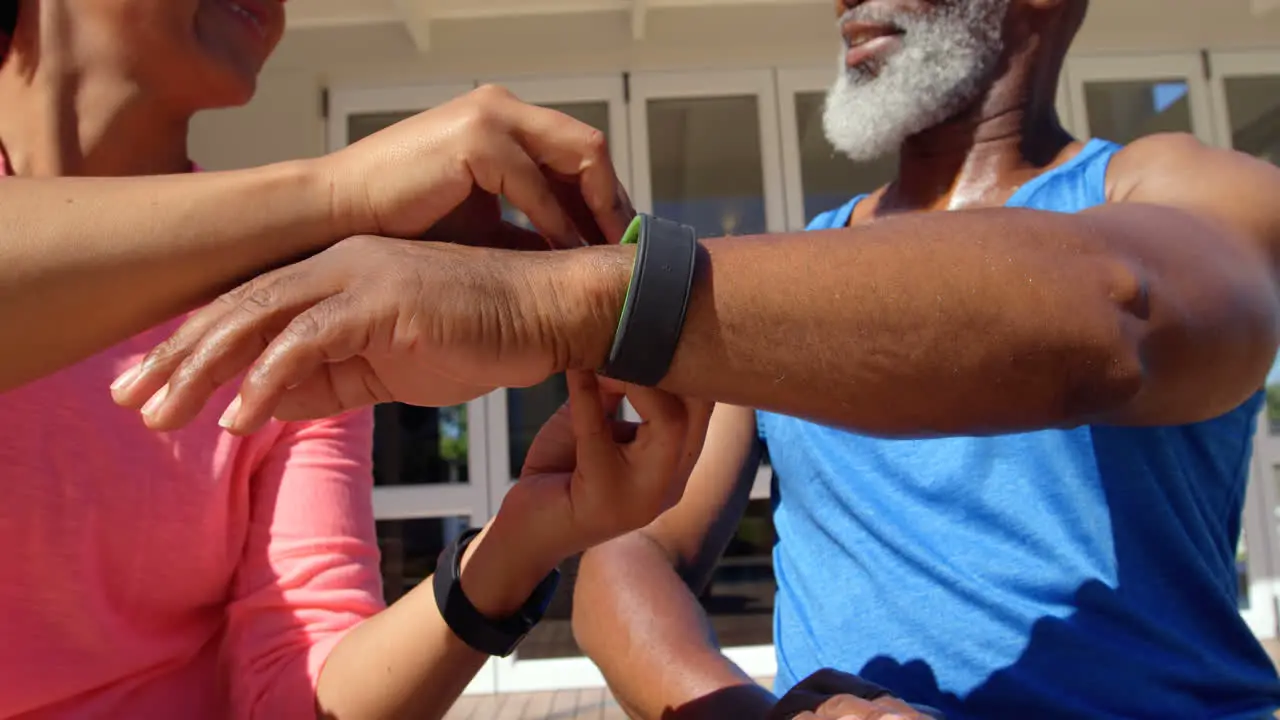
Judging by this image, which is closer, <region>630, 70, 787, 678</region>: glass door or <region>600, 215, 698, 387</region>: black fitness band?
<region>600, 215, 698, 387</region>: black fitness band

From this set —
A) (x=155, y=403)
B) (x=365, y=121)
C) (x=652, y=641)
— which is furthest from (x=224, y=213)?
(x=365, y=121)

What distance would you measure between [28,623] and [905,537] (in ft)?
3.83

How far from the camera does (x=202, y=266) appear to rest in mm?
782

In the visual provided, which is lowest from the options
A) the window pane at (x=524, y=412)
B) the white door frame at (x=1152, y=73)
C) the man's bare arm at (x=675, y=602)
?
the window pane at (x=524, y=412)

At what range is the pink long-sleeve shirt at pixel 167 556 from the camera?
41.5 inches

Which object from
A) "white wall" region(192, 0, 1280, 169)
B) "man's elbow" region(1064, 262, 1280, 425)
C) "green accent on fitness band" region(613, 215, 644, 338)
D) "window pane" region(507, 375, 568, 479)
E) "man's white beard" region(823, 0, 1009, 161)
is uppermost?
"white wall" region(192, 0, 1280, 169)

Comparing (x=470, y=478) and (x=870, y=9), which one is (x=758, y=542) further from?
(x=870, y=9)

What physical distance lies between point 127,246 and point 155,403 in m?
0.16

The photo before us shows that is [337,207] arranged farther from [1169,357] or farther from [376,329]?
[1169,357]

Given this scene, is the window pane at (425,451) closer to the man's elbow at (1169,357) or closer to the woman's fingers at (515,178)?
the woman's fingers at (515,178)

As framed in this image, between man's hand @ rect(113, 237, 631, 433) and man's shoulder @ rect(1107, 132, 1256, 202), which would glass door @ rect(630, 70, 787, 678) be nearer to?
man's shoulder @ rect(1107, 132, 1256, 202)

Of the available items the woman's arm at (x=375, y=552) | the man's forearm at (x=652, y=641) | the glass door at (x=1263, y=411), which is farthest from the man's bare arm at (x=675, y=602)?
the glass door at (x=1263, y=411)

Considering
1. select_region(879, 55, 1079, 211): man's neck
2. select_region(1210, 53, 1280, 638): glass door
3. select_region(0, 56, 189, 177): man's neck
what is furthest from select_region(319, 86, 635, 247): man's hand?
select_region(1210, 53, 1280, 638): glass door

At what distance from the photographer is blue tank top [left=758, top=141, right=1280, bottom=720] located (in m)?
1.24
